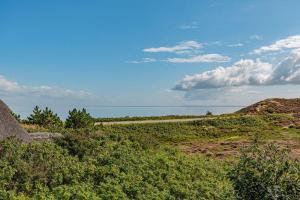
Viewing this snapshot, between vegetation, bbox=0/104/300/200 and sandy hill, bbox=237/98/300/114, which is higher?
sandy hill, bbox=237/98/300/114

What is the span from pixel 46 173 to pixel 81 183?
1864 millimetres

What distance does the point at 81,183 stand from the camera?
55.7 feet

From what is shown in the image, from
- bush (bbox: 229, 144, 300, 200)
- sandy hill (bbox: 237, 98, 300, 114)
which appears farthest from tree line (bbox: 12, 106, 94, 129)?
sandy hill (bbox: 237, 98, 300, 114)

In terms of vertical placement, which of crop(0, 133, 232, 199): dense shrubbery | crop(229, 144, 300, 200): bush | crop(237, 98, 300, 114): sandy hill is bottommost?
crop(0, 133, 232, 199): dense shrubbery

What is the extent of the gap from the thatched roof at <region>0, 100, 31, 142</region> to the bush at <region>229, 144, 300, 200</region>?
49.0 ft

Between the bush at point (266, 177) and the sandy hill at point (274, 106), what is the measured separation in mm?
51698

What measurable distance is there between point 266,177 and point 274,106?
57.4 m

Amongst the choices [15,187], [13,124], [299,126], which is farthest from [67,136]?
[299,126]

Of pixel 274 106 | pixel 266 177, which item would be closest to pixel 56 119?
pixel 266 177

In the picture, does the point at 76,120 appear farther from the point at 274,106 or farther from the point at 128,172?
the point at 274,106

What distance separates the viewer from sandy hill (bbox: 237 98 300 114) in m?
62.8

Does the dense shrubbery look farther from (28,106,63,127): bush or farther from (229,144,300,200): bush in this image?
(28,106,63,127): bush

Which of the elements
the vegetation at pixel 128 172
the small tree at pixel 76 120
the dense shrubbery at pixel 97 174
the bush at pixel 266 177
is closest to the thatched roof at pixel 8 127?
the vegetation at pixel 128 172

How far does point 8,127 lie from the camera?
23.0 meters
